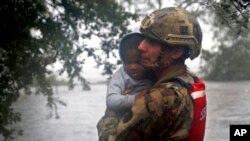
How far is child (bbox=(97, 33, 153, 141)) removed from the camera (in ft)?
6.51

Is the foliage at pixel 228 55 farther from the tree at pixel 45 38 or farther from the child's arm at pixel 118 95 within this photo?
the child's arm at pixel 118 95

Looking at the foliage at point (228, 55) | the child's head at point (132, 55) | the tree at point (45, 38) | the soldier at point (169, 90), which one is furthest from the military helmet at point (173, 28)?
the foliage at point (228, 55)

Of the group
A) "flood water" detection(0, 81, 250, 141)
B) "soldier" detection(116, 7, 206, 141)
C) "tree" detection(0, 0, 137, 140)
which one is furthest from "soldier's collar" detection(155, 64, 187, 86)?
"flood water" detection(0, 81, 250, 141)

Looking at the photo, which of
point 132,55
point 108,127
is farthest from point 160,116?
point 132,55

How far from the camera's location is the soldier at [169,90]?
1.68 m

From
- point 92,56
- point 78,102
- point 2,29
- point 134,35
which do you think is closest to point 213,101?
point 78,102

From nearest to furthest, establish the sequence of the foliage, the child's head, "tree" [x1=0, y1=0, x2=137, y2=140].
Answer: the child's head
"tree" [x1=0, y1=0, x2=137, y2=140]
the foliage

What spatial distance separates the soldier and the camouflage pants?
0.38 feet

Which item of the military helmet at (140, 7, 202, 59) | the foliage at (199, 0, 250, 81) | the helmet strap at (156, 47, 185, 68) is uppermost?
the military helmet at (140, 7, 202, 59)

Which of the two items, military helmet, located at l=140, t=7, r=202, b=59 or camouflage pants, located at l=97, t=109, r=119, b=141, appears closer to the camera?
military helmet, located at l=140, t=7, r=202, b=59

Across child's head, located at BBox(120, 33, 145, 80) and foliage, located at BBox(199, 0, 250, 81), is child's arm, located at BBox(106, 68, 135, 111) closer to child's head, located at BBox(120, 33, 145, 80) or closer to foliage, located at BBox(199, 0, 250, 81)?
child's head, located at BBox(120, 33, 145, 80)

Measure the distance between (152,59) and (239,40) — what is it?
22.2 meters

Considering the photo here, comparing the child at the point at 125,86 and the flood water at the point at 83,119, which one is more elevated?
the child at the point at 125,86

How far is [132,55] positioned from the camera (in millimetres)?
2309
